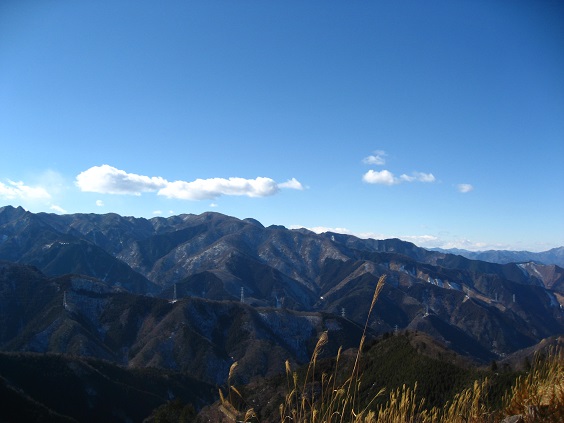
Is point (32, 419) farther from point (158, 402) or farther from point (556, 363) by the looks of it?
point (556, 363)

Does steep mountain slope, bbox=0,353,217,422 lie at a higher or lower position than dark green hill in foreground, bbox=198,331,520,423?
lower

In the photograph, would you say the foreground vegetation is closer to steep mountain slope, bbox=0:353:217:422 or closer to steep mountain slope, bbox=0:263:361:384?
steep mountain slope, bbox=0:353:217:422

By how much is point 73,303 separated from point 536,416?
195 metres

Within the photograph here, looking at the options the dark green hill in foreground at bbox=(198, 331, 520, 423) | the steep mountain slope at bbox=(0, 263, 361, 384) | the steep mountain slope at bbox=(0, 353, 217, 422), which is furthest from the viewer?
the steep mountain slope at bbox=(0, 263, 361, 384)

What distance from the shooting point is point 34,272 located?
618 feet

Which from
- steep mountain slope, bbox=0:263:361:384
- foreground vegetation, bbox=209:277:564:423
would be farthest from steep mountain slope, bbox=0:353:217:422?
foreground vegetation, bbox=209:277:564:423

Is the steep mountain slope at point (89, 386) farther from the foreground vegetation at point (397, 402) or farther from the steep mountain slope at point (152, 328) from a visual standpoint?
the foreground vegetation at point (397, 402)

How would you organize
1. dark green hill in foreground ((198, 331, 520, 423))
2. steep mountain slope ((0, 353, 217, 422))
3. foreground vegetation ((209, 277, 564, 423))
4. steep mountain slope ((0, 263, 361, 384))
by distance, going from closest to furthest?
1. foreground vegetation ((209, 277, 564, 423))
2. dark green hill in foreground ((198, 331, 520, 423))
3. steep mountain slope ((0, 353, 217, 422))
4. steep mountain slope ((0, 263, 361, 384))

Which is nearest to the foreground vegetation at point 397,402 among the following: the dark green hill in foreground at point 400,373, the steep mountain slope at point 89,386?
the dark green hill in foreground at point 400,373

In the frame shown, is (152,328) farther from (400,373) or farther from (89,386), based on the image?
(400,373)

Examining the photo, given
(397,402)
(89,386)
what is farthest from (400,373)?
(89,386)

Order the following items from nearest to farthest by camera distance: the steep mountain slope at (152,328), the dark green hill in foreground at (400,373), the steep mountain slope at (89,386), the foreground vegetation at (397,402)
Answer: the foreground vegetation at (397,402)
the dark green hill in foreground at (400,373)
the steep mountain slope at (89,386)
the steep mountain slope at (152,328)

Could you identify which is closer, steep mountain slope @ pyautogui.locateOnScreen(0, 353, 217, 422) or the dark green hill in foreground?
the dark green hill in foreground

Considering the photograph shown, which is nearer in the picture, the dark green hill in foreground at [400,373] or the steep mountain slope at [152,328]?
the dark green hill in foreground at [400,373]
